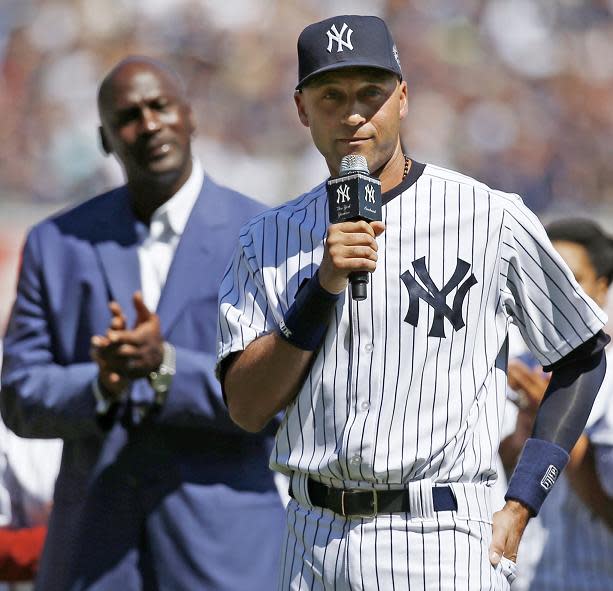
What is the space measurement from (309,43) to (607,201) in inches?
256

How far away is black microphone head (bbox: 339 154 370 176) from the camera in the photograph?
2559 millimetres

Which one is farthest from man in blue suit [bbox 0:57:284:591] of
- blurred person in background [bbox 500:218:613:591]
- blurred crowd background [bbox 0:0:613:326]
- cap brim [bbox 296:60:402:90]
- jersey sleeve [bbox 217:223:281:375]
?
blurred crowd background [bbox 0:0:613:326]

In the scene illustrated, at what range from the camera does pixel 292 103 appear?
29.9ft

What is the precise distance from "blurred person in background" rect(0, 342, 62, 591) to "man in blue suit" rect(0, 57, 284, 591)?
3.20 ft

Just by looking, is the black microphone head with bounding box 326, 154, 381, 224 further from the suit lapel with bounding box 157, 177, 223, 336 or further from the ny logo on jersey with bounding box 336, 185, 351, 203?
the suit lapel with bounding box 157, 177, 223, 336

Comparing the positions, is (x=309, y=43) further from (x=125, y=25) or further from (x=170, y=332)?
(x=125, y=25)

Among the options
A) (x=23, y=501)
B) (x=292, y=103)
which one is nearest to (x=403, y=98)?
(x=23, y=501)

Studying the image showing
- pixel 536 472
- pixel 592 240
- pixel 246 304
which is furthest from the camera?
pixel 592 240

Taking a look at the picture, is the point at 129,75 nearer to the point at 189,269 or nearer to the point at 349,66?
the point at 189,269

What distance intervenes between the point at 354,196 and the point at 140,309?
143 centimetres

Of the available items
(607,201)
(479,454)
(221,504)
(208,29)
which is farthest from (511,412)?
(208,29)

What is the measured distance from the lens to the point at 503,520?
2.66 m

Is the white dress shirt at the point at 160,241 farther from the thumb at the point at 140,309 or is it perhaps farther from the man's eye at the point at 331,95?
the man's eye at the point at 331,95

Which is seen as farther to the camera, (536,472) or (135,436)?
(135,436)
